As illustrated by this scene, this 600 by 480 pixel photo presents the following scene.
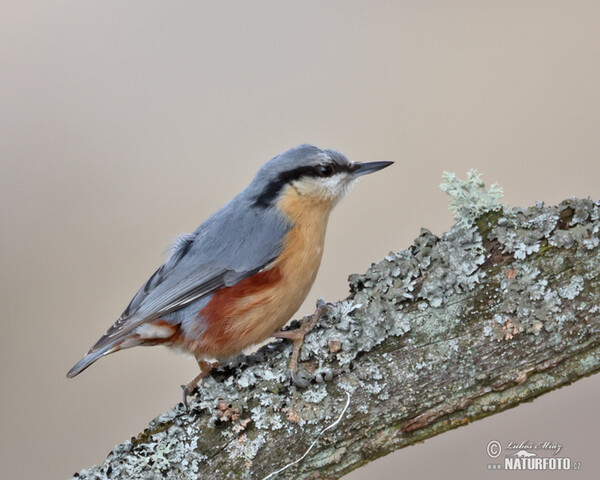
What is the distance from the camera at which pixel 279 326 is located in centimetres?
225

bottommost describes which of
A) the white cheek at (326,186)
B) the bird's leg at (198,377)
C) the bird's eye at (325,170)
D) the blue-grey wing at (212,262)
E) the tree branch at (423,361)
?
the tree branch at (423,361)

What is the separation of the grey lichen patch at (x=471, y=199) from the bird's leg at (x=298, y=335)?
1.72 ft

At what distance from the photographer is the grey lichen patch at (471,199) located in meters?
1.85

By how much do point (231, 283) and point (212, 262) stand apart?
114 millimetres

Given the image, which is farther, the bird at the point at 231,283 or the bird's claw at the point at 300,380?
the bird at the point at 231,283

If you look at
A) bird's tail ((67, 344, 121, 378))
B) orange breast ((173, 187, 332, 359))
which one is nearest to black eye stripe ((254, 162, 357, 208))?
orange breast ((173, 187, 332, 359))

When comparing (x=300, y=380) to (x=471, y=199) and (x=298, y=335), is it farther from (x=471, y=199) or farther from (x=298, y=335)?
(x=471, y=199)

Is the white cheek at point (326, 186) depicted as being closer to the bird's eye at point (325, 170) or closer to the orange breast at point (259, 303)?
the bird's eye at point (325, 170)

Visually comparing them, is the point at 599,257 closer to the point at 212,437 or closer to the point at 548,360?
the point at 548,360

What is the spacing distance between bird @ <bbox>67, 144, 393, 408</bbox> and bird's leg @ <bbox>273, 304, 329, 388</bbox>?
0.07 metres

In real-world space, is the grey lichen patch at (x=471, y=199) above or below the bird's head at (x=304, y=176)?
below

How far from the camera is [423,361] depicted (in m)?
1.76

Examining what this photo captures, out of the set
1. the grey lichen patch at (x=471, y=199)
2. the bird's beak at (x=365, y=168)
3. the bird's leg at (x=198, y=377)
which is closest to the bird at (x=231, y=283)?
the bird's leg at (x=198, y=377)

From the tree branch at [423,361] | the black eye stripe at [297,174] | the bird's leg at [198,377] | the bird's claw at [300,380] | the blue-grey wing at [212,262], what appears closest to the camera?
the tree branch at [423,361]
